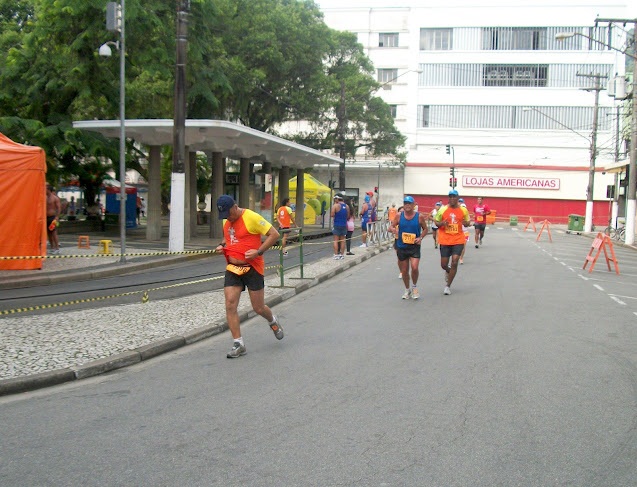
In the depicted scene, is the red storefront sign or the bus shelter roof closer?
the bus shelter roof

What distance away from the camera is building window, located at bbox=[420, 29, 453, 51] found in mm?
63656

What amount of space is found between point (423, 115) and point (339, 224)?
4741 centimetres

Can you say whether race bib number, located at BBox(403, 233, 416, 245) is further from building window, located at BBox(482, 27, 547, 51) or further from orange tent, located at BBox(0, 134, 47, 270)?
building window, located at BBox(482, 27, 547, 51)

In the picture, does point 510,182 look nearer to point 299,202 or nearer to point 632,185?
point 632,185

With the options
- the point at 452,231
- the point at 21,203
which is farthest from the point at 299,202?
the point at 452,231

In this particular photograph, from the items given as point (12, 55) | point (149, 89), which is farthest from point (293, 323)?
point (149, 89)

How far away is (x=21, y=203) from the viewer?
558 inches

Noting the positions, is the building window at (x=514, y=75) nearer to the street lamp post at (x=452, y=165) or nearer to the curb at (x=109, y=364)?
the street lamp post at (x=452, y=165)

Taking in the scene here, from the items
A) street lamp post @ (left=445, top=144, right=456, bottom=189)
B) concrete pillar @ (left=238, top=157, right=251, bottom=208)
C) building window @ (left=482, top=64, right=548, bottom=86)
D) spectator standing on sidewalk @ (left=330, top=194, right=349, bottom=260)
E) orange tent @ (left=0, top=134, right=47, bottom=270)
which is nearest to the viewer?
orange tent @ (left=0, top=134, right=47, bottom=270)

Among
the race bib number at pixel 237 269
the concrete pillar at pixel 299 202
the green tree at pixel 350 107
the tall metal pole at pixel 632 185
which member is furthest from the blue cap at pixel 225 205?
the green tree at pixel 350 107

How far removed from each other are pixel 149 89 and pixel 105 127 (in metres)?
6.44

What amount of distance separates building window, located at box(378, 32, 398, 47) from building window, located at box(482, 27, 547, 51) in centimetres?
857

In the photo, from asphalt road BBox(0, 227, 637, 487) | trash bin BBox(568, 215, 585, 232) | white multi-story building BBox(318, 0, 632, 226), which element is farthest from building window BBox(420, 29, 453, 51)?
asphalt road BBox(0, 227, 637, 487)

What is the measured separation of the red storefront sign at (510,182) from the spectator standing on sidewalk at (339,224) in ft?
150
